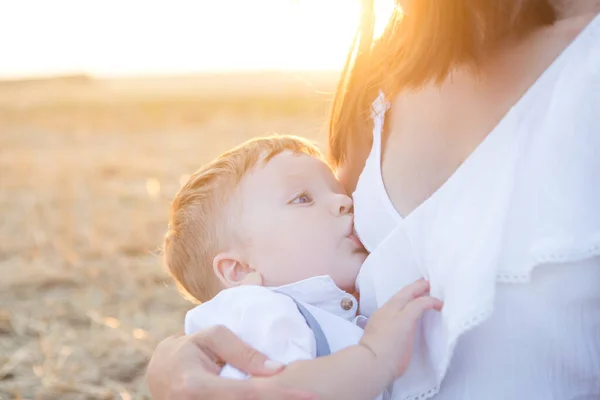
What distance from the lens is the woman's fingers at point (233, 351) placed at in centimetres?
137

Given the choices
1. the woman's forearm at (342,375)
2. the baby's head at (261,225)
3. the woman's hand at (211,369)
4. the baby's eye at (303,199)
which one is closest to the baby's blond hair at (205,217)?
the baby's head at (261,225)

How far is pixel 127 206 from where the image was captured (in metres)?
5.84

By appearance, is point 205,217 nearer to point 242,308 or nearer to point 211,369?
point 242,308

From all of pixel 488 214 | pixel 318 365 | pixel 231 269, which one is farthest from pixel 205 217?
pixel 488 214

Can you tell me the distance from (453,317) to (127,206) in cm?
479

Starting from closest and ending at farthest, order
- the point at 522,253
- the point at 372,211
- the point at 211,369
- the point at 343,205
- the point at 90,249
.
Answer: the point at 522,253
the point at 211,369
the point at 372,211
the point at 343,205
the point at 90,249

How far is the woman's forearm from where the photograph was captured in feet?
4.34

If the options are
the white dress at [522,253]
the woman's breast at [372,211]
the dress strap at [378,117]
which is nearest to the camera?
the white dress at [522,253]

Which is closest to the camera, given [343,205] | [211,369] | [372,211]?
[211,369]

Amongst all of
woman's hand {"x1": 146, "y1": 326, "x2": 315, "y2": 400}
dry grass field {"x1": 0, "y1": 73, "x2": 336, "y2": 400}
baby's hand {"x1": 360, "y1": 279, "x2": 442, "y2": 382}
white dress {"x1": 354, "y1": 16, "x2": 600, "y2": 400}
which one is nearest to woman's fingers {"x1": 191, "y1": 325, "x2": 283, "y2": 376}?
woman's hand {"x1": 146, "y1": 326, "x2": 315, "y2": 400}

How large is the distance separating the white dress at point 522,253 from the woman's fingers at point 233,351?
288 millimetres

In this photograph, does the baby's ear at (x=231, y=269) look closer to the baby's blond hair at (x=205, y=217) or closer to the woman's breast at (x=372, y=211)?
the baby's blond hair at (x=205, y=217)

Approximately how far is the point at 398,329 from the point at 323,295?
26cm

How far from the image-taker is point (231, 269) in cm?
169
